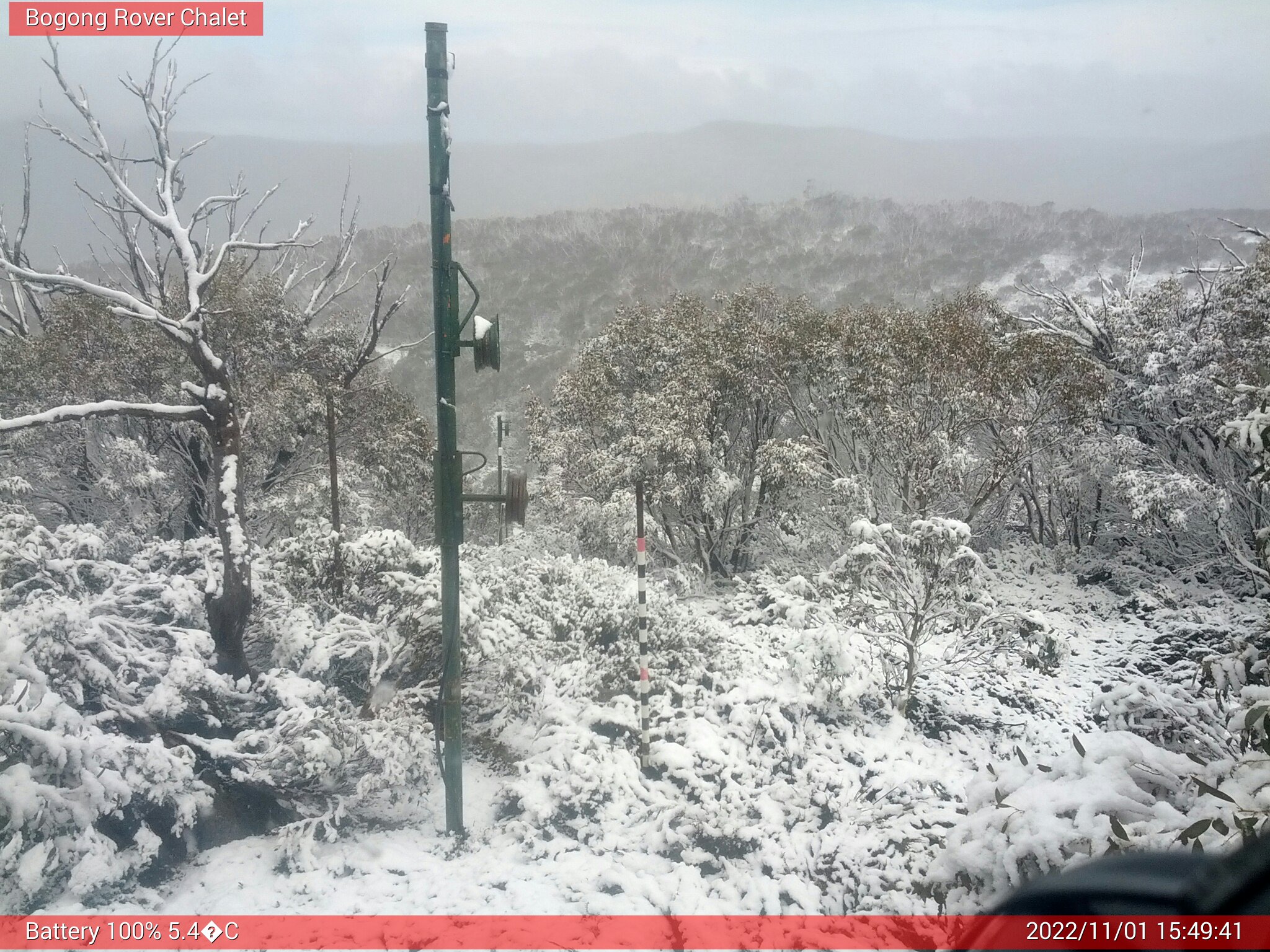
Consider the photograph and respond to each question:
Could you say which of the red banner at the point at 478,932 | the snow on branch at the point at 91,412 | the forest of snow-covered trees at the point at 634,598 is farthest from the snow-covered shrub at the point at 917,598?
the snow on branch at the point at 91,412

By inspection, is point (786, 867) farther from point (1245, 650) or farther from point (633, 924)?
point (1245, 650)

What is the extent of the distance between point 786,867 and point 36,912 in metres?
4.26

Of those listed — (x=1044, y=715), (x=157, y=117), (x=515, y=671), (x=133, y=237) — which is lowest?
(x=1044, y=715)

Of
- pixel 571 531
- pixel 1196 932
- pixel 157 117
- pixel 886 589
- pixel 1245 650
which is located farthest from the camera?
pixel 571 531

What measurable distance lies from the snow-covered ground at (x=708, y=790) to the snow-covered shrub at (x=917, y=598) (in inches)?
10.8

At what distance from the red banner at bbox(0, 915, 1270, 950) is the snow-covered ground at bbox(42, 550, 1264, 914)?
0.33 ft

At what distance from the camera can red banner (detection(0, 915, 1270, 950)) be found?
3729 millimetres

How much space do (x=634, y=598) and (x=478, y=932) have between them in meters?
4.18

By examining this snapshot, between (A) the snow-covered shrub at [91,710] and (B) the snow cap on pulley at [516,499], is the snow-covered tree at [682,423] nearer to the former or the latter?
(B) the snow cap on pulley at [516,499]

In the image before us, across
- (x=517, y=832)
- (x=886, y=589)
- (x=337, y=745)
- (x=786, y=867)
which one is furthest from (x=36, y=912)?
(x=886, y=589)

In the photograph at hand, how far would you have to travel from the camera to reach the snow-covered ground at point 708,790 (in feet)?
14.1

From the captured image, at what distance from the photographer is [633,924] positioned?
410cm

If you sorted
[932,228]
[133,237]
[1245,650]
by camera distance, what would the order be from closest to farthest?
[1245,650] < [133,237] < [932,228]

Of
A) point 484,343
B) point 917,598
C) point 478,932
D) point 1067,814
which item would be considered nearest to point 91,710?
point 478,932
